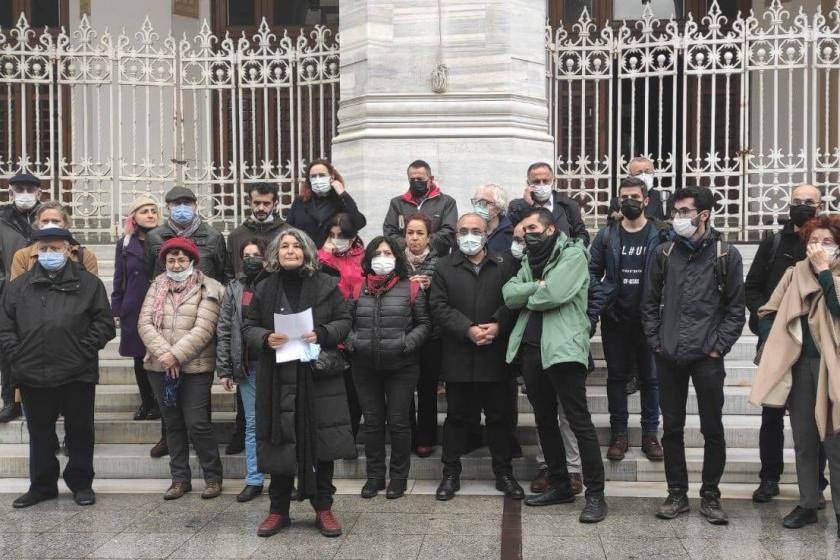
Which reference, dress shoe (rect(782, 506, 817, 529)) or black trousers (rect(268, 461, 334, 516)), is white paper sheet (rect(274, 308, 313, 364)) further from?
dress shoe (rect(782, 506, 817, 529))

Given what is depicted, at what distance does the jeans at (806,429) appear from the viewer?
6.27 metres

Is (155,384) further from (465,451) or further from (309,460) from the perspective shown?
(465,451)

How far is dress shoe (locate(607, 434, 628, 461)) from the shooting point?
735 cm

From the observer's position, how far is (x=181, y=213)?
7.61 m

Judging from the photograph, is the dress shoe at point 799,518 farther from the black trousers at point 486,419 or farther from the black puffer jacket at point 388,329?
the black puffer jacket at point 388,329

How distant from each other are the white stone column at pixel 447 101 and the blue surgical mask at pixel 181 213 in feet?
9.05

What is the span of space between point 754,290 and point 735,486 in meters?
1.47

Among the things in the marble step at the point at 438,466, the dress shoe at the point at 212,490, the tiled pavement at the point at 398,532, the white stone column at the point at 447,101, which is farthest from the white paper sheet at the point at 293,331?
the white stone column at the point at 447,101

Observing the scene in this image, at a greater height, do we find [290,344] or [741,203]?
[741,203]

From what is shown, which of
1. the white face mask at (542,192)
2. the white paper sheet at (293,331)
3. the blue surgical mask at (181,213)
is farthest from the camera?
the white face mask at (542,192)

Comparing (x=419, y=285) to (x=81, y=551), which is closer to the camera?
(x=81, y=551)

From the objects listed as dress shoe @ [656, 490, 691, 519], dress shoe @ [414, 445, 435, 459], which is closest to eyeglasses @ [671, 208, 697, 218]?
dress shoe @ [656, 490, 691, 519]

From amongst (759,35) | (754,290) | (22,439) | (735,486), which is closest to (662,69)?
(759,35)

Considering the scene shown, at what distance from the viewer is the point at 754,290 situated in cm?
689
